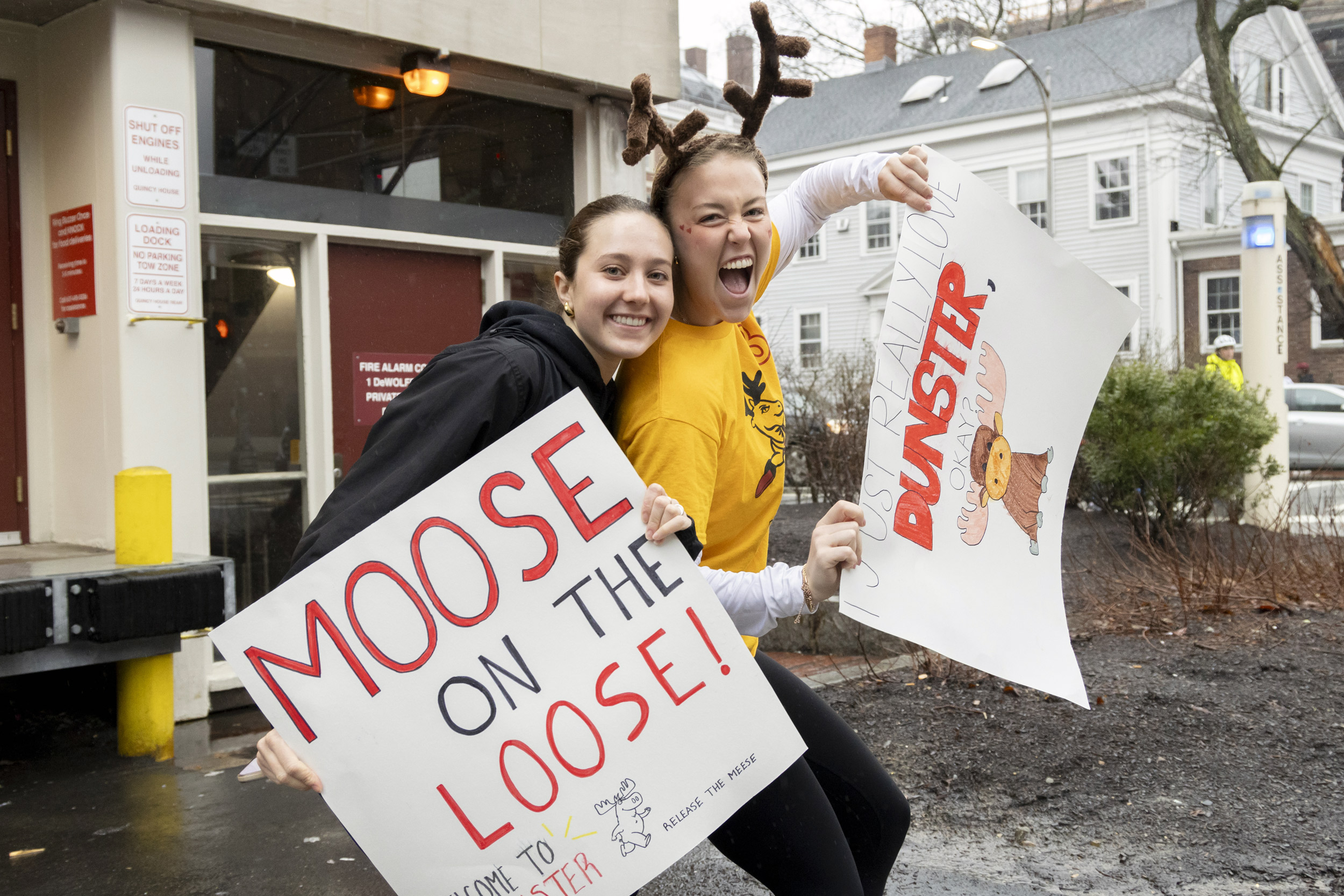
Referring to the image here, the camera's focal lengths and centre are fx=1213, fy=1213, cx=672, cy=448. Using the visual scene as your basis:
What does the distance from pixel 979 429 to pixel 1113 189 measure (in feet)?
93.3

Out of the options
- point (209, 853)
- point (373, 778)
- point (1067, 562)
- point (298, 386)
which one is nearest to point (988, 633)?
point (373, 778)

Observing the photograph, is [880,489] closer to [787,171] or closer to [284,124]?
[284,124]

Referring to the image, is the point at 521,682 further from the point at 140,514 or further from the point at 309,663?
the point at 140,514

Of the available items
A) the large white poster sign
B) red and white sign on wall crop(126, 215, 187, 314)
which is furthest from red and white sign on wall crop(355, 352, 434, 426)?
the large white poster sign

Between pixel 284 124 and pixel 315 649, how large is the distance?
5410 millimetres

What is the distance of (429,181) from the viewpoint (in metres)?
7.37

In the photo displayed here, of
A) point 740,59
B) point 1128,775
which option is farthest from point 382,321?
point 740,59

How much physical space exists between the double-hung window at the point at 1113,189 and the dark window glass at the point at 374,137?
23.5 meters

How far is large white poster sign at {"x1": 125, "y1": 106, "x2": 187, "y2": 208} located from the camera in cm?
595

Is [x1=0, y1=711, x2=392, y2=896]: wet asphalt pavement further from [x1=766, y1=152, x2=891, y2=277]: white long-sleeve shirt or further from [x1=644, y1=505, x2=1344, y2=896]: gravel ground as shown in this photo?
[x1=766, y1=152, x2=891, y2=277]: white long-sleeve shirt

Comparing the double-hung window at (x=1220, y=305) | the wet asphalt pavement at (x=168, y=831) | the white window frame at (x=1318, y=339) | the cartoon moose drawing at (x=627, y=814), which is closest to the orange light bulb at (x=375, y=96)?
the wet asphalt pavement at (x=168, y=831)

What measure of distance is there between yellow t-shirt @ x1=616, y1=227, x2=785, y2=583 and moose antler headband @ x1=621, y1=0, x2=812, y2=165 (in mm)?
302

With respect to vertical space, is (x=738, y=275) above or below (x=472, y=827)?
above

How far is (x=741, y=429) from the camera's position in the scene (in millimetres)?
2455
